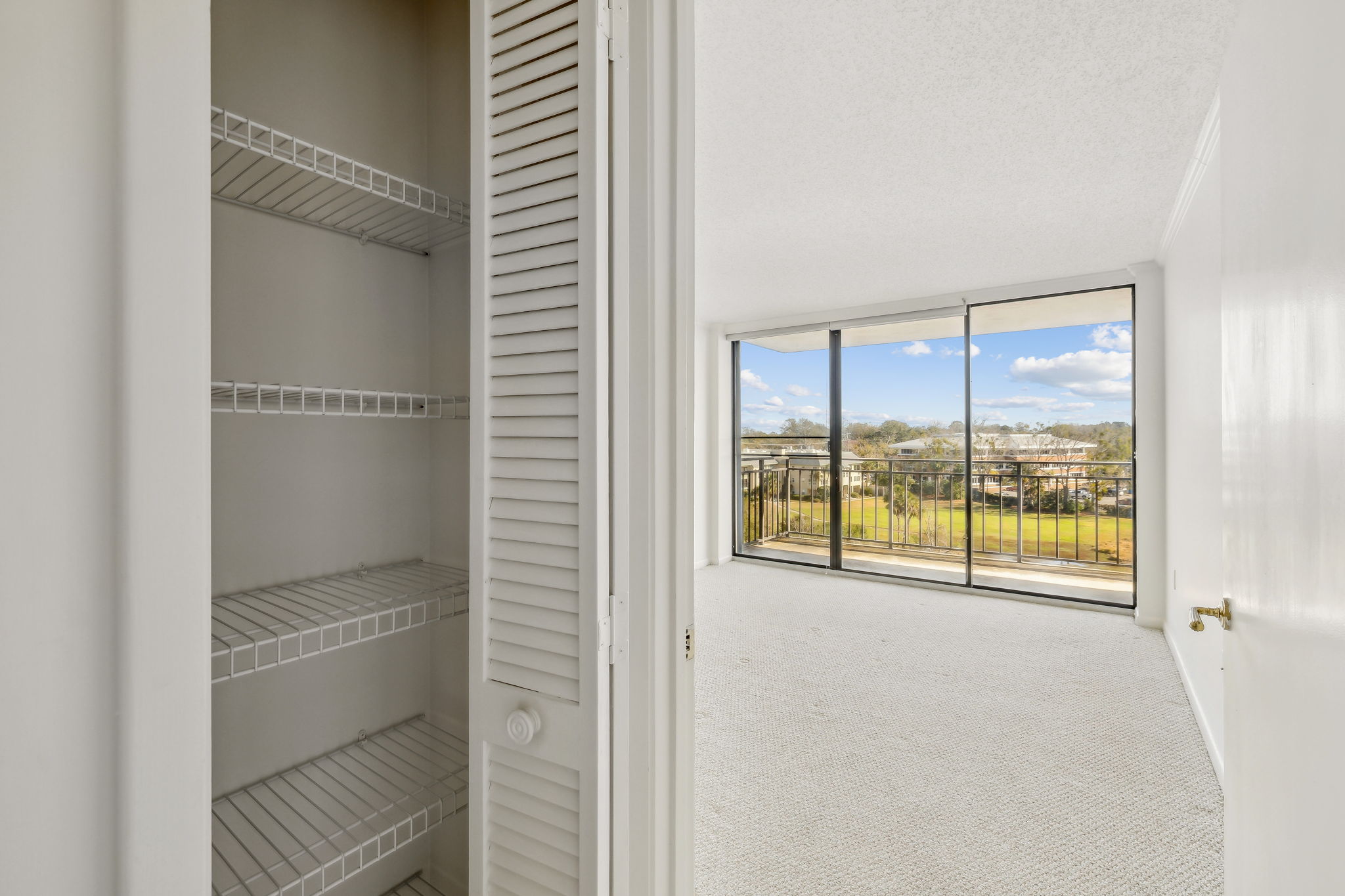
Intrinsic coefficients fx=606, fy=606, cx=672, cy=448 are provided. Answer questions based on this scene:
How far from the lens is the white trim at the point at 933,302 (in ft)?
14.0

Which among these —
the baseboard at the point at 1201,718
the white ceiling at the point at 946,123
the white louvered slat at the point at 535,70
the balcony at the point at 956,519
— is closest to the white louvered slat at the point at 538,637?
the white louvered slat at the point at 535,70

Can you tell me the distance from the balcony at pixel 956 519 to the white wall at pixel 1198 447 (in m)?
1.60

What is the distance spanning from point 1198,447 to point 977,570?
3.22 metres

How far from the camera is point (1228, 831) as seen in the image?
122 centimetres

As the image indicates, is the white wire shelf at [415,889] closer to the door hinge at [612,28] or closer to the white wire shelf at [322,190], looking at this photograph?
the white wire shelf at [322,190]

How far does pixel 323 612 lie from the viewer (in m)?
1.04

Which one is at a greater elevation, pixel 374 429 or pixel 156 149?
pixel 156 149

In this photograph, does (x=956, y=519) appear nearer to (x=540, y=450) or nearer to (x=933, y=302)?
(x=933, y=302)

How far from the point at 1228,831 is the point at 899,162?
2355 millimetres

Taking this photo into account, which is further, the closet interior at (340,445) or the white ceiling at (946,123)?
the white ceiling at (946,123)

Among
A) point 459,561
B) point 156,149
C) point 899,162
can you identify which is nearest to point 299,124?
point 156,149

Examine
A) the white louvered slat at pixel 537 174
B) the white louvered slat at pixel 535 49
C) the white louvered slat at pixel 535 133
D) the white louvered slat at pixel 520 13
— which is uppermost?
the white louvered slat at pixel 520 13

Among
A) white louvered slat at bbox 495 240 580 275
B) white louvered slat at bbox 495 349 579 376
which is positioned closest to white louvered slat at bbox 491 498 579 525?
white louvered slat at bbox 495 349 579 376

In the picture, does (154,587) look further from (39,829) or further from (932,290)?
(932,290)
